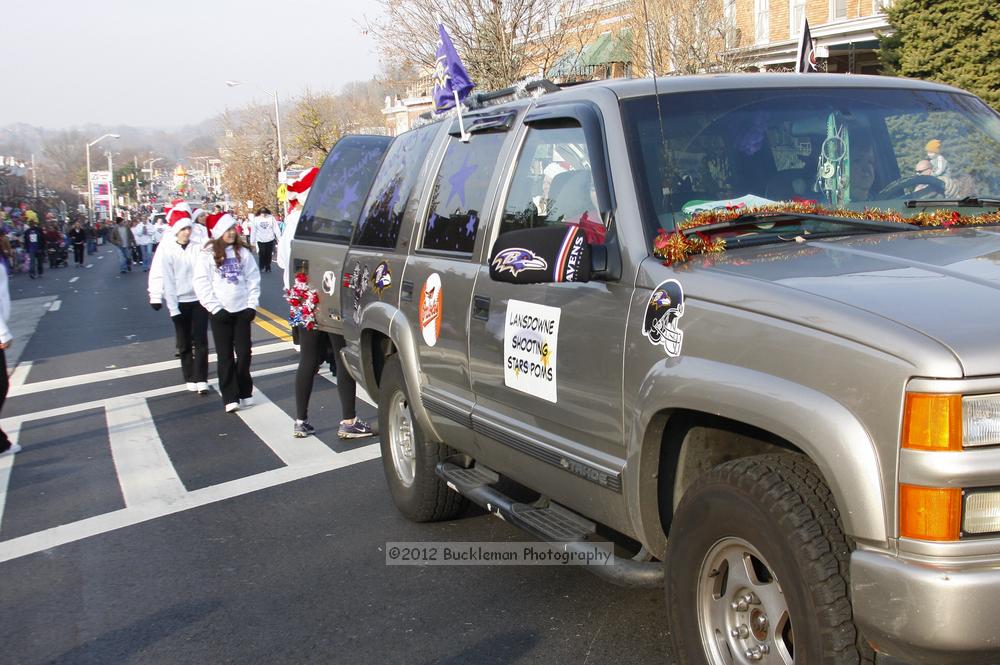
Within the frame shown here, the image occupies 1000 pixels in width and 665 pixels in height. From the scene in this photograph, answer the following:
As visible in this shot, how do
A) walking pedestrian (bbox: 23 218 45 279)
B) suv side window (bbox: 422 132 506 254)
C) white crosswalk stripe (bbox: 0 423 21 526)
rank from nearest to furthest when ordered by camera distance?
suv side window (bbox: 422 132 506 254) → white crosswalk stripe (bbox: 0 423 21 526) → walking pedestrian (bbox: 23 218 45 279)

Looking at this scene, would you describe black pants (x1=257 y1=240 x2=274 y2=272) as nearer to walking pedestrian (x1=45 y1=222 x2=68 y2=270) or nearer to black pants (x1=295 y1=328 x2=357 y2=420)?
black pants (x1=295 y1=328 x2=357 y2=420)

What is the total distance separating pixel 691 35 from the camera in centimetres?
2155

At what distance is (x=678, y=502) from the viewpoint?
11.5 feet

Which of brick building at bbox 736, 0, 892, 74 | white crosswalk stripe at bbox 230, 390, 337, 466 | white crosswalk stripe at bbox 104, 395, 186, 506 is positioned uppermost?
brick building at bbox 736, 0, 892, 74

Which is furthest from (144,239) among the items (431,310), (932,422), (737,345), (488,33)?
(932,422)

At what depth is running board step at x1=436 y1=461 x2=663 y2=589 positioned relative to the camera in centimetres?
365

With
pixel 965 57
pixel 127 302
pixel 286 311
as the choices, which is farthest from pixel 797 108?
pixel 127 302

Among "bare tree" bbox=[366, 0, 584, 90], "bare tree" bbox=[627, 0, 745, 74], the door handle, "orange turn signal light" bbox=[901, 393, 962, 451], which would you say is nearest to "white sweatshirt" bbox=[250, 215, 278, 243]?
"bare tree" bbox=[366, 0, 584, 90]

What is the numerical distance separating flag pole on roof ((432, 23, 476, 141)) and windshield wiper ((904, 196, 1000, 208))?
2370 millimetres

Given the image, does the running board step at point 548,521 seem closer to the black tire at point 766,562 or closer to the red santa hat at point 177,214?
the black tire at point 766,562

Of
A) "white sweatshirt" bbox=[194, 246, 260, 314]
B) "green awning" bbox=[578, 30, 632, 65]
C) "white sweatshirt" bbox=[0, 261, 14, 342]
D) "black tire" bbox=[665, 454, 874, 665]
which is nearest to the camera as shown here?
"black tire" bbox=[665, 454, 874, 665]

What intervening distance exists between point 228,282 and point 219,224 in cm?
73

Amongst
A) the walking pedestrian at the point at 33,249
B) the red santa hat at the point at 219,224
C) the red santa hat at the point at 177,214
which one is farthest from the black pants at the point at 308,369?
the walking pedestrian at the point at 33,249

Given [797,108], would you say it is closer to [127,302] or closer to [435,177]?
[435,177]
